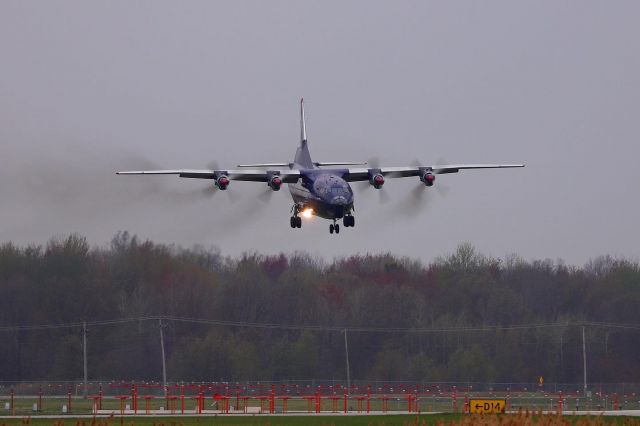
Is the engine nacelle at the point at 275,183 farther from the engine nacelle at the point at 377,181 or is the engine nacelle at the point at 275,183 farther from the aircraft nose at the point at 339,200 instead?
the aircraft nose at the point at 339,200

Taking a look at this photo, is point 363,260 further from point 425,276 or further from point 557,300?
point 557,300

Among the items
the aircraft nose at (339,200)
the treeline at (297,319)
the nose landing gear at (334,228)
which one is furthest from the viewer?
the treeline at (297,319)

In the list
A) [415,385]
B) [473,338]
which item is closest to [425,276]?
[473,338]

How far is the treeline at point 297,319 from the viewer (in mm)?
114250

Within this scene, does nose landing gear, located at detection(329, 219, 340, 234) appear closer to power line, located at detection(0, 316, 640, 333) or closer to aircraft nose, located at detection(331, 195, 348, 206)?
aircraft nose, located at detection(331, 195, 348, 206)

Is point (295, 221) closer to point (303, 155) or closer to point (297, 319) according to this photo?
point (303, 155)

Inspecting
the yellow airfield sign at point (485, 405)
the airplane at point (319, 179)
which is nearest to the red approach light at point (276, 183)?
the airplane at point (319, 179)

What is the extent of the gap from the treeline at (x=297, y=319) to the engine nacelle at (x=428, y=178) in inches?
1469

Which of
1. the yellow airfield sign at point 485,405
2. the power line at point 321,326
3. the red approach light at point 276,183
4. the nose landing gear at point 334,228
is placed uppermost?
the red approach light at point 276,183

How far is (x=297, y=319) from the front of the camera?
12719cm

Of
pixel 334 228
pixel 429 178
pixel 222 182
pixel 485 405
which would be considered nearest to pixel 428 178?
pixel 429 178

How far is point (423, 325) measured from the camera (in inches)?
4906

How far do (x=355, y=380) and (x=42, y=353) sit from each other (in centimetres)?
2680

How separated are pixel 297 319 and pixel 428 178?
50620 millimetres
